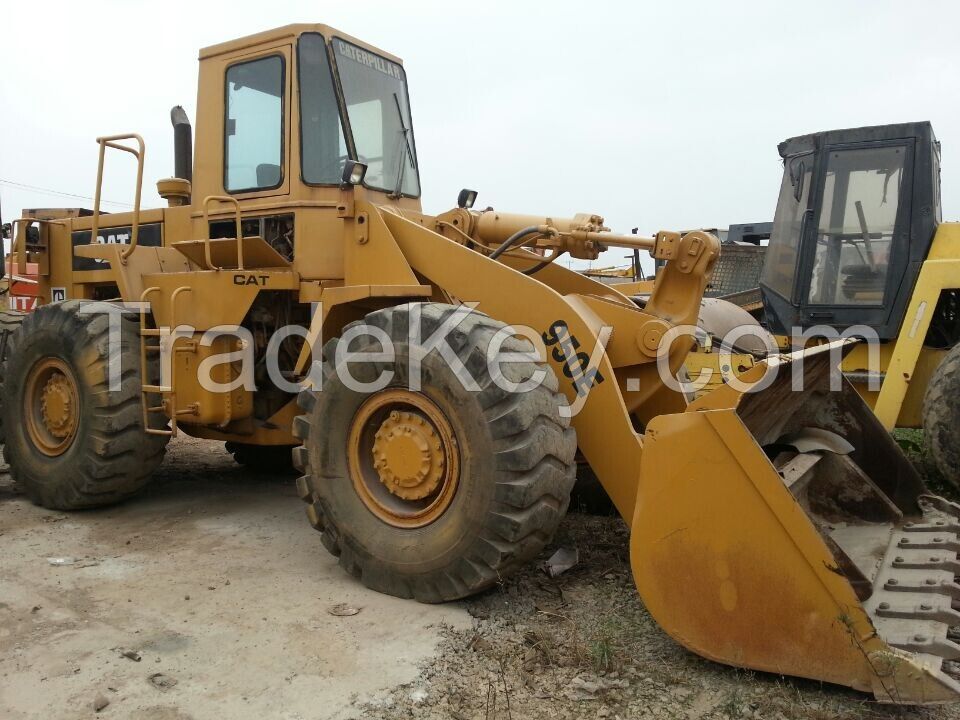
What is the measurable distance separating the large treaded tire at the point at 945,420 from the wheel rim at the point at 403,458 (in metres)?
3.46

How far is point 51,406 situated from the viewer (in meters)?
5.71

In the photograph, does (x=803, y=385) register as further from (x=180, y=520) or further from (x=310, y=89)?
(x=180, y=520)

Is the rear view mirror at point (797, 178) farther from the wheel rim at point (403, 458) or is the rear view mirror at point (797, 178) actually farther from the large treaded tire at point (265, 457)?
the wheel rim at point (403, 458)

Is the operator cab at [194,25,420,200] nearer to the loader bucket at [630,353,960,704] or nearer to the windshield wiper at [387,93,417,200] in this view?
the windshield wiper at [387,93,417,200]

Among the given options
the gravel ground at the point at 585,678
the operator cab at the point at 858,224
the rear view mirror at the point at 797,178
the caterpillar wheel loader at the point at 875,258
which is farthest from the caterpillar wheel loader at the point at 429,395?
the rear view mirror at the point at 797,178

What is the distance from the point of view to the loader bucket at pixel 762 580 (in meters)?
2.80

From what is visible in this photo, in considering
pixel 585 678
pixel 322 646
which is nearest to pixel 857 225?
pixel 585 678

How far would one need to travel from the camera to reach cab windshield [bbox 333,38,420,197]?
543 centimetres

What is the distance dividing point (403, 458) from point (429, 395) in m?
0.34

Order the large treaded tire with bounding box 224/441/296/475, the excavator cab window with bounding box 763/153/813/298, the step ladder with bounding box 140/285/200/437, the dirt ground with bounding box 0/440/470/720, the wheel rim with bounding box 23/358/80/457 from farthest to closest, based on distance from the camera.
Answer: the excavator cab window with bounding box 763/153/813/298
the large treaded tire with bounding box 224/441/296/475
the wheel rim with bounding box 23/358/80/457
the step ladder with bounding box 140/285/200/437
the dirt ground with bounding box 0/440/470/720

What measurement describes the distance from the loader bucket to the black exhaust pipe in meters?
4.71

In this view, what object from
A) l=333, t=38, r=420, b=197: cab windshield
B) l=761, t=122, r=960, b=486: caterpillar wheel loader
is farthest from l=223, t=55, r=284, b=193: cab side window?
l=761, t=122, r=960, b=486: caterpillar wheel loader

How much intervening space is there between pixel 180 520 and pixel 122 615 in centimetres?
169

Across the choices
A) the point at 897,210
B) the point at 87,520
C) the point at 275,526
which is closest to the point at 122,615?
the point at 275,526
